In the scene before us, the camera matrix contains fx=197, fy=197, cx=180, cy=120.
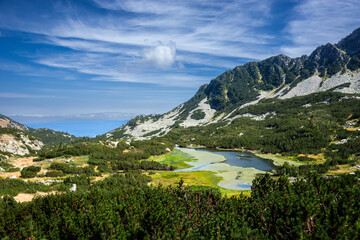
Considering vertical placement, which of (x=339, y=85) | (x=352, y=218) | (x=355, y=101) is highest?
(x=339, y=85)

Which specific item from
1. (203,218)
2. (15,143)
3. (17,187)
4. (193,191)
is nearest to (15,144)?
(15,143)

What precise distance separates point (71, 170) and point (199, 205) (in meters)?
46.3

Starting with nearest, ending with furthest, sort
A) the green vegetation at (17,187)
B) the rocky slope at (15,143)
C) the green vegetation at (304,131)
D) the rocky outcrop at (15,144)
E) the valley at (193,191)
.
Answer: the valley at (193,191) < the green vegetation at (17,187) < the green vegetation at (304,131) < the rocky outcrop at (15,144) < the rocky slope at (15,143)

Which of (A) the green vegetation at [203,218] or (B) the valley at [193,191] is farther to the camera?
(B) the valley at [193,191]

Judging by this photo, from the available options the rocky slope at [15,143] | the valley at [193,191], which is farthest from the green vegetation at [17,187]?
the rocky slope at [15,143]

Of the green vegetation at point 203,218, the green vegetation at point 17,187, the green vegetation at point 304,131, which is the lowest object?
the green vegetation at point 17,187

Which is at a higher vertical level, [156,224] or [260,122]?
[260,122]

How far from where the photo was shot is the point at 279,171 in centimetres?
6278

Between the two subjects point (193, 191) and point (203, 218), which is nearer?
point (203, 218)

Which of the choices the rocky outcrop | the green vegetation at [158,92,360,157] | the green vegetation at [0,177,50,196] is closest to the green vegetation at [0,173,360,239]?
the green vegetation at [0,177,50,196]

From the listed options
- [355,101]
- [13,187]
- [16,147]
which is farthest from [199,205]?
[355,101]

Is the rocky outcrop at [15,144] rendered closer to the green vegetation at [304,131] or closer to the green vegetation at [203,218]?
the green vegetation at [304,131]

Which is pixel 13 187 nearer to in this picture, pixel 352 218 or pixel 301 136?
pixel 352 218

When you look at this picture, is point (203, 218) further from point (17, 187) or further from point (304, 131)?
point (304, 131)
